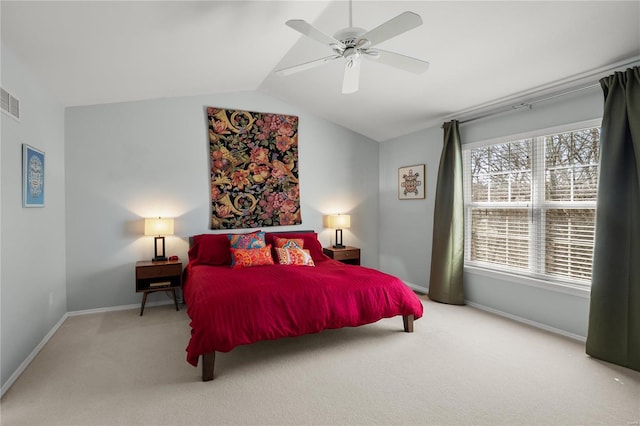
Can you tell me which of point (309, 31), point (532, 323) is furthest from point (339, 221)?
point (309, 31)

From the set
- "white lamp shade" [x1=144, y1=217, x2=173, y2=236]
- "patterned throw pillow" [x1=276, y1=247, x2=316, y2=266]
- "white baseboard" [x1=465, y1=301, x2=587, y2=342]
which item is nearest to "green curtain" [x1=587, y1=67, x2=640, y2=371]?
"white baseboard" [x1=465, y1=301, x2=587, y2=342]

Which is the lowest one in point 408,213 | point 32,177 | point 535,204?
point 408,213

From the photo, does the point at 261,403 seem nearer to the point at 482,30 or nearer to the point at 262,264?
the point at 262,264

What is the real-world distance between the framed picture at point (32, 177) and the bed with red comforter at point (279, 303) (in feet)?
4.82

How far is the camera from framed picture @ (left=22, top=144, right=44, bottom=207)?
2.63 metres

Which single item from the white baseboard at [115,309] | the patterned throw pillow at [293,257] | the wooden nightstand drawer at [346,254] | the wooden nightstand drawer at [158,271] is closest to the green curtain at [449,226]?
the wooden nightstand drawer at [346,254]

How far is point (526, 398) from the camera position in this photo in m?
2.15

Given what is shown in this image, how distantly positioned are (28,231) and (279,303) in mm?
2127

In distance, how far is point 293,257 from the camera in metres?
3.95

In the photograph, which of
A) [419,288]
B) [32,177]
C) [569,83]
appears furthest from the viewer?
[419,288]

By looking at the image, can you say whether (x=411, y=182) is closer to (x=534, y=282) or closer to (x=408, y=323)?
(x=534, y=282)

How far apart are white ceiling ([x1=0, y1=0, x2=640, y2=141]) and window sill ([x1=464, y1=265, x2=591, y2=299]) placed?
187cm

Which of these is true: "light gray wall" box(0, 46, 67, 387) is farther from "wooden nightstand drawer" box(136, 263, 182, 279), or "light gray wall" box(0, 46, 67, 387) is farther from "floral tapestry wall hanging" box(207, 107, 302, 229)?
"floral tapestry wall hanging" box(207, 107, 302, 229)

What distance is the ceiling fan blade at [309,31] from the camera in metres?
1.96
